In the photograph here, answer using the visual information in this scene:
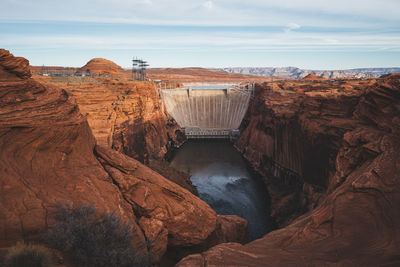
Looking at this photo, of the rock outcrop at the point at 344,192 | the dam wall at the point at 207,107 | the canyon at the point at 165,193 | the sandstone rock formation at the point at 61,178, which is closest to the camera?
the sandstone rock formation at the point at 61,178

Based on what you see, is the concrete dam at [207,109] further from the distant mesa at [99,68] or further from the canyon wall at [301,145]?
the canyon wall at [301,145]

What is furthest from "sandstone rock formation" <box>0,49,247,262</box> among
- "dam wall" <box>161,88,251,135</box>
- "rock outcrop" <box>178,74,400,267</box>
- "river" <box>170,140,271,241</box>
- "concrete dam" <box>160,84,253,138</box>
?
"dam wall" <box>161,88,251,135</box>

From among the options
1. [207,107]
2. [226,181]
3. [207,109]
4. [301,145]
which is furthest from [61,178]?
[207,107]

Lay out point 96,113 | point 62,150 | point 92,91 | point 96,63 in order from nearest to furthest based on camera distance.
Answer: point 62,150 → point 96,113 → point 92,91 → point 96,63

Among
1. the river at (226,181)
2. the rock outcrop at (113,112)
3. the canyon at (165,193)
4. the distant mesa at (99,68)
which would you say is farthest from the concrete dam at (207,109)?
the canyon at (165,193)

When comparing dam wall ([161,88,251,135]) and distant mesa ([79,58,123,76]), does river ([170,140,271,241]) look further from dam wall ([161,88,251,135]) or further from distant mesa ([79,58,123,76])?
distant mesa ([79,58,123,76])

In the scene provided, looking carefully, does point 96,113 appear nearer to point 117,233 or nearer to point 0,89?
point 0,89

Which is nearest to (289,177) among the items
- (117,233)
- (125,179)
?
(125,179)
